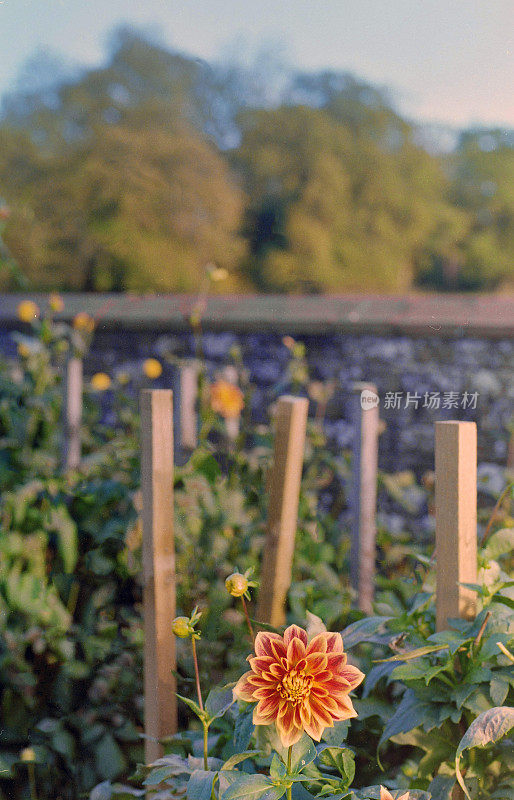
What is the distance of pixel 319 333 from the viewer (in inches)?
123

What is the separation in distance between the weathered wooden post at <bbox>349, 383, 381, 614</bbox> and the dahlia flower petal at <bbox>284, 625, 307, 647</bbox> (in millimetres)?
875

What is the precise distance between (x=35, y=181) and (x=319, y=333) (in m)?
7.18

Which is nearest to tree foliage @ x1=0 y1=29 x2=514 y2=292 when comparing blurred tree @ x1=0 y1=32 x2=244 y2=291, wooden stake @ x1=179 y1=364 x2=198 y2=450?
blurred tree @ x1=0 y1=32 x2=244 y2=291

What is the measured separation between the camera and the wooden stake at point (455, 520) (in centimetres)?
83

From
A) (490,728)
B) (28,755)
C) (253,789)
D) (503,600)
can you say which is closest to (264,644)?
(253,789)

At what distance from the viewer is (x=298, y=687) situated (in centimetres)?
60

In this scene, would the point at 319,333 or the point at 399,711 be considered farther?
the point at 319,333

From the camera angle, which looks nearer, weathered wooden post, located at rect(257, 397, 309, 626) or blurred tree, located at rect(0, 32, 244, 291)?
weathered wooden post, located at rect(257, 397, 309, 626)

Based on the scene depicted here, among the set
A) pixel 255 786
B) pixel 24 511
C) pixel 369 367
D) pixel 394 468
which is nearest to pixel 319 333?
pixel 369 367

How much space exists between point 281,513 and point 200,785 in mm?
545

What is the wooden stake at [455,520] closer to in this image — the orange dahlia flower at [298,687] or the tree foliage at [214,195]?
the orange dahlia flower at [298,687]

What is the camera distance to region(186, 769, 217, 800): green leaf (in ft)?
2.07

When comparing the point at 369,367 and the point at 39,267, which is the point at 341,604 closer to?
the point at 369,367

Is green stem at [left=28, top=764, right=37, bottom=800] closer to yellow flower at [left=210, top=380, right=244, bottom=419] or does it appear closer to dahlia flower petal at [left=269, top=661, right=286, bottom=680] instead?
dahlia flower petal at [left=269, top=661, right=286, bottom=680]
